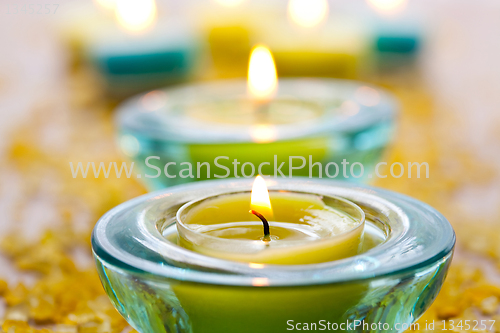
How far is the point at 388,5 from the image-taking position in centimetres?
126

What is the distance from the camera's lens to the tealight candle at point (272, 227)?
10.4 inches

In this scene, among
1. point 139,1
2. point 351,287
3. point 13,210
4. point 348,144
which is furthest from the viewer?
point 139,1

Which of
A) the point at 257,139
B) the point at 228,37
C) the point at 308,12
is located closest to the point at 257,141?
the point at 257,139

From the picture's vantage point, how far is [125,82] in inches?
40.0

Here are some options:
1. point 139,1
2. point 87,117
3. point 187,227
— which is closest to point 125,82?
point 87,117

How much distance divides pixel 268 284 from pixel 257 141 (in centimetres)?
25

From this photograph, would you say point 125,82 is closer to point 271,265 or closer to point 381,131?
point 381,131

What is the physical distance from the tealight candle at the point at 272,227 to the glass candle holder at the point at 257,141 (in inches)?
5.5

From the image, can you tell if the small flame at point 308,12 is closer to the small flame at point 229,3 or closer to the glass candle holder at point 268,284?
the small flame at point 229,3

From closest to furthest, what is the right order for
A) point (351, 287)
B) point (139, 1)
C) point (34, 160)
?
point (351, 287) < point (34, 160) < point (139, 1)

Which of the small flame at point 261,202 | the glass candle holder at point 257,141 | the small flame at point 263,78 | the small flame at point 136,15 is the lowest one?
the glass candle holder at point 257,141

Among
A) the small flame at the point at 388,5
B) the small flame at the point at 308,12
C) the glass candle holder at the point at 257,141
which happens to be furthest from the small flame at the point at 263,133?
the small flame at the point at 388,5

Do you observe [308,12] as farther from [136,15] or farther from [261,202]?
[261,202]

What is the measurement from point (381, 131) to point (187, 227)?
27 cm
